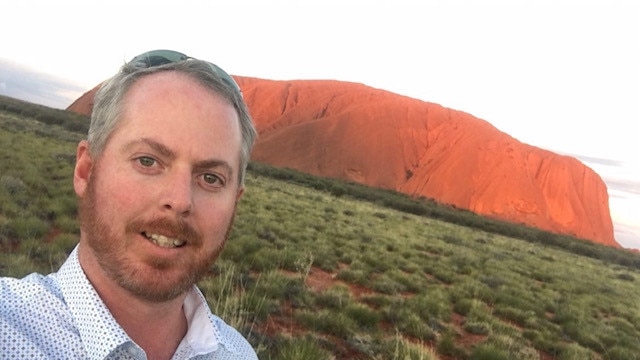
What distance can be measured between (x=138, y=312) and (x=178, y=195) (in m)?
0.34

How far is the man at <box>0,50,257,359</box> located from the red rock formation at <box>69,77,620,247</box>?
181 ft

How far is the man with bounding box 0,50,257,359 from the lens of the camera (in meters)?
1.27

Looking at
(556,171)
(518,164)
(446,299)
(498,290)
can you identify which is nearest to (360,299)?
(446,299)

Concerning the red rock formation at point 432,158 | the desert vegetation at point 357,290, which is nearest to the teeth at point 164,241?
the desert vegetation at point 357,290

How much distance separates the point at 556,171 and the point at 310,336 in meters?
69.9

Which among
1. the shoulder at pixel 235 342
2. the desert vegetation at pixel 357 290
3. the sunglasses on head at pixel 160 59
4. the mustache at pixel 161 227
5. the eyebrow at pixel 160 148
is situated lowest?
the desert vegetation at pixel 357 290

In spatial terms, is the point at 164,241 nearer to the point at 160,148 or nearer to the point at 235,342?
the point at 160,148

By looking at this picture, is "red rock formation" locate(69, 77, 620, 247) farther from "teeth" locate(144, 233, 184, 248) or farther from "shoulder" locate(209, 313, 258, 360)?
"teeth" locate(144, 233, 184, 248)

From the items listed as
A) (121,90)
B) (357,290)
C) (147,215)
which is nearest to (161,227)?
(147,215)

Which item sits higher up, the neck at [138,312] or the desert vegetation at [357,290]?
the neck at [138,312]

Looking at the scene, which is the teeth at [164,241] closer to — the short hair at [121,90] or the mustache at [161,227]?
the mustache at [161,227]

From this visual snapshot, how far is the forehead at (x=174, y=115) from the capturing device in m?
1.47

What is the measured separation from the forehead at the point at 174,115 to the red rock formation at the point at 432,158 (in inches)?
2176

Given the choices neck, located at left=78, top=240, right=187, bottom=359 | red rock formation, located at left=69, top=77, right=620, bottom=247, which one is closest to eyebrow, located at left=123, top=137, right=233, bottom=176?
neck, located at left=78, top=240, right=187, bottom=359
